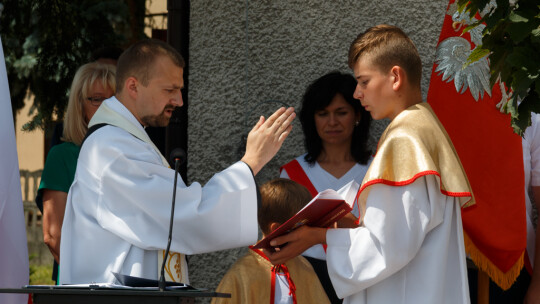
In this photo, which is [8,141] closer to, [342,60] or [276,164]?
[276,164]

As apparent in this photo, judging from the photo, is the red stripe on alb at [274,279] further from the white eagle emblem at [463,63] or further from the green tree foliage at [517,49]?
the white eagle emblem at [463,63]

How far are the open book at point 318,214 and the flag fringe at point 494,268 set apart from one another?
0.90 meters

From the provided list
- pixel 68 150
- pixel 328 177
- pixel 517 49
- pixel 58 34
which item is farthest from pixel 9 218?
pixel 58 34

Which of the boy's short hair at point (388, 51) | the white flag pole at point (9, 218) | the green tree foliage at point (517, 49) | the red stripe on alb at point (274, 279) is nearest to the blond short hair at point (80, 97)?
the white flag pole at point (9, 218)

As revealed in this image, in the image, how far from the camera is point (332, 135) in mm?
4730

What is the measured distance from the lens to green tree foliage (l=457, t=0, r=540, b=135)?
2881 mm

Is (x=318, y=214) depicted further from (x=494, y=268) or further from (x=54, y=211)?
(x=54, y=211)

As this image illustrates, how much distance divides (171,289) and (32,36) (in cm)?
540

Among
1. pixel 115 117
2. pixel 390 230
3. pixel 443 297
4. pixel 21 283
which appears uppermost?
pixel 115 117

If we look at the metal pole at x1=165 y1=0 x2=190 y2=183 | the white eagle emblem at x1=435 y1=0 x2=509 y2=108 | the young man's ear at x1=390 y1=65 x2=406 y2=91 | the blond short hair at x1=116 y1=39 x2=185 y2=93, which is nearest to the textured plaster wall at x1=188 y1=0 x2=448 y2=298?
the metal pole at x1=165 y1=0 x2=190 y2=183

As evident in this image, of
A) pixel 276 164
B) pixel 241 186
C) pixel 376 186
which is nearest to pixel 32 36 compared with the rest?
pixel 276 164

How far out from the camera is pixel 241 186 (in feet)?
12.1

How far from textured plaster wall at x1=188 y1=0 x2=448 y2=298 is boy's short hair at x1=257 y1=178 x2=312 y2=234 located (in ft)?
4.27

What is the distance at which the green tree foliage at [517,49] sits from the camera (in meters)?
2.88
